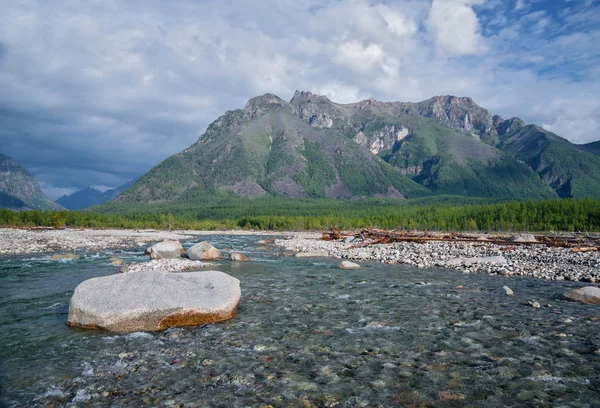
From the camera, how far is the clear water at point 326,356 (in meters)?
7.27

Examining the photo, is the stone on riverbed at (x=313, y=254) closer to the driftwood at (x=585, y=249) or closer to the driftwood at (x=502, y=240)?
the driftwood at (x=502, y=240)

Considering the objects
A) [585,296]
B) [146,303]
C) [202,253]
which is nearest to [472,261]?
[585,296]

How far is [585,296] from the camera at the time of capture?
15.1 meters

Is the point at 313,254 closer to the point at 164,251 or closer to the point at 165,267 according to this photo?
the point at 164,251

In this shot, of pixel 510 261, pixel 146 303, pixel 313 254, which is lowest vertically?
pixel 313 254

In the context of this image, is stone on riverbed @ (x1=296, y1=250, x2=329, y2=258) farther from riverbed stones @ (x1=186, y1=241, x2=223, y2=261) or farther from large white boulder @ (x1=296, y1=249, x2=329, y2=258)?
riverbed stones @ (x1=186, y1=241, x2=223, y2=261)

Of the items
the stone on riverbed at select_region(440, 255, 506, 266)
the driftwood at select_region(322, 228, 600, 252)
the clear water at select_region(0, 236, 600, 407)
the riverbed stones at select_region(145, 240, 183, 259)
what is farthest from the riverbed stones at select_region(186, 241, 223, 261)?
the stone on riverbed at select_region(440, 255, 506, 266)

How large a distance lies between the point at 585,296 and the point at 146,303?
18.2 metres

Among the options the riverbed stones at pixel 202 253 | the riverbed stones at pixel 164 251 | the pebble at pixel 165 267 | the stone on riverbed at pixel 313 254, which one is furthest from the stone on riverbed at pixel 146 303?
the stone on riverbed at pixel 313 254

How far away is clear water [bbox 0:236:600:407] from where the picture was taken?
727 cm

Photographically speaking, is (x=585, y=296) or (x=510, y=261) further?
(x=510, y=261)

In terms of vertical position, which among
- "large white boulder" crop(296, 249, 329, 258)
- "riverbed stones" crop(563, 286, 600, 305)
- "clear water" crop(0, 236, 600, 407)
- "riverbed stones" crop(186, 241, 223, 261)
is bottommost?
"large white boulder" crop(296, 249, 329, 258)

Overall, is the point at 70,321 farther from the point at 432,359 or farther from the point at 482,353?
the point at 482,353

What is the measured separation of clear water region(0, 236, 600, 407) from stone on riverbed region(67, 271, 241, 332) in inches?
21.2
